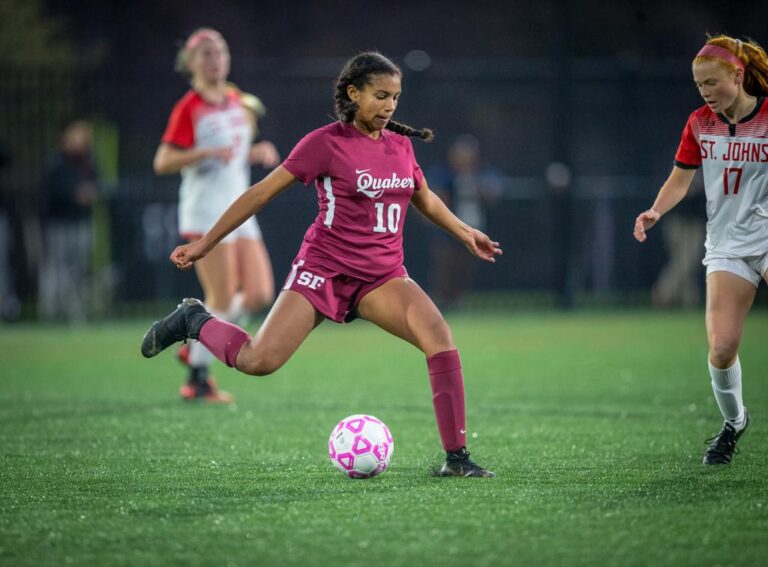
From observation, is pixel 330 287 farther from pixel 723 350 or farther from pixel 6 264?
pixel 6 264

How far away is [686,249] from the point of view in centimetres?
1900

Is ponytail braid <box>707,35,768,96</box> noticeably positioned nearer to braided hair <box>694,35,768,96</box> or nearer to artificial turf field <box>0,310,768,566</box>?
braided hair <box>694,35,768,96</box>

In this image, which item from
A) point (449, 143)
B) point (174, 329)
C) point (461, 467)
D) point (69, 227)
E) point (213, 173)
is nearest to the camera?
point (461, 467)

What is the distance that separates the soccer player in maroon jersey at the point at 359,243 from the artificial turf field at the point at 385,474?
534 mm

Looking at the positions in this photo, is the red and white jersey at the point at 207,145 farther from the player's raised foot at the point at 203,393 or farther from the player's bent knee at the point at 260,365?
the player's bent knee at the point at 260,365

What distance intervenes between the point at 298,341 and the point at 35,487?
1.43 meters

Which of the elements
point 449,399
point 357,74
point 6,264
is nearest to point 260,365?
point 449,399

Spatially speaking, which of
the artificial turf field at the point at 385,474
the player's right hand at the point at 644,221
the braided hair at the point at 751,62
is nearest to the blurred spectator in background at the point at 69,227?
the artificial turf field at the point at 385,474

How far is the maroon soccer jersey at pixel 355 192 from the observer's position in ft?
20.5

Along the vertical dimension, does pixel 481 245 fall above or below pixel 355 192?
below

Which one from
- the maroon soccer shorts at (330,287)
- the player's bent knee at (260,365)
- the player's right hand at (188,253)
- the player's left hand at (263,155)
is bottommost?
the player's bent knee at (260,365)

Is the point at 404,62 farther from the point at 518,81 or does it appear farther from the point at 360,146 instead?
the point at 360,146

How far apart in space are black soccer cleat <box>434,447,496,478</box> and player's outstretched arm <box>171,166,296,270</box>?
152cm

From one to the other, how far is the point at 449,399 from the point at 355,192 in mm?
1101
